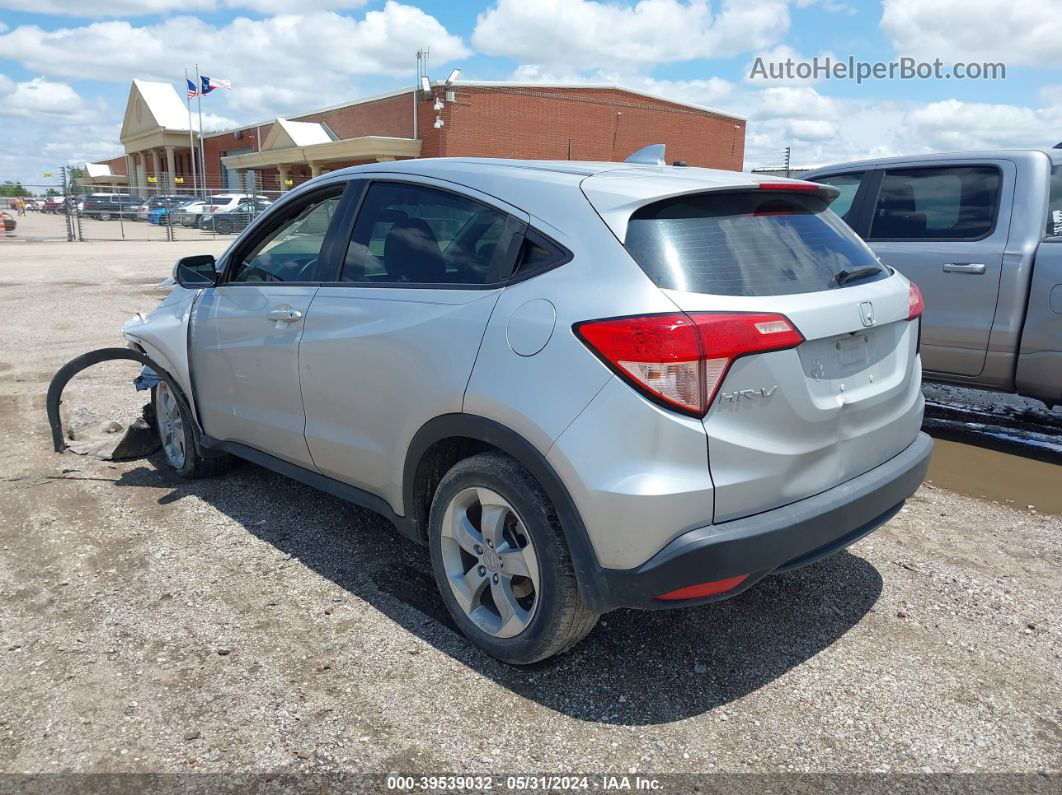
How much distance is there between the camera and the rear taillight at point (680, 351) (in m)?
2.42

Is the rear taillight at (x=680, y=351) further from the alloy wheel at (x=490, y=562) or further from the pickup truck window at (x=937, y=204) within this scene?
the pickup truck window at (x=937, y=204)

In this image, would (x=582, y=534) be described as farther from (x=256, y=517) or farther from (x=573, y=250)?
(x=256, y=517)

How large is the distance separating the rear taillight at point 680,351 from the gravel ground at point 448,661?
111 cm

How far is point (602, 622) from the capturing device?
3.31 m

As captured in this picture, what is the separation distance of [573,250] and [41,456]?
4284mm

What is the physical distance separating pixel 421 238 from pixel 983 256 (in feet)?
13.0

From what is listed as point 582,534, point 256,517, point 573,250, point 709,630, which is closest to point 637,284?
point 573,250

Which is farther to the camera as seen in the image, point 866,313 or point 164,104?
point 164,104

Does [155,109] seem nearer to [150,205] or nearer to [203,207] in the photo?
[150,205]

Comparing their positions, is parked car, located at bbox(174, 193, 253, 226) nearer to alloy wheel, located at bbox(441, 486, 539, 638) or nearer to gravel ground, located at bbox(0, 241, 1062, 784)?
gravel ground, located at bbox(0, 241, 1062, 784)

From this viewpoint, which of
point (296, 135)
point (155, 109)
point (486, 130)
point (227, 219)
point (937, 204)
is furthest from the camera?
point (155, 109)

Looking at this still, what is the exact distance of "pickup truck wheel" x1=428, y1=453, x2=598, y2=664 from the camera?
8.77ft

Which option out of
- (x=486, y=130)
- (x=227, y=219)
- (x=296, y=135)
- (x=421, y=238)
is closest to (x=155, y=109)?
(x=296, y=135)

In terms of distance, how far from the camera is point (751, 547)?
2.49 meters
